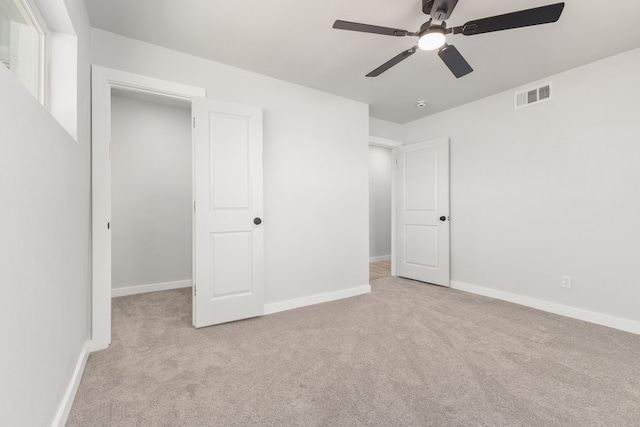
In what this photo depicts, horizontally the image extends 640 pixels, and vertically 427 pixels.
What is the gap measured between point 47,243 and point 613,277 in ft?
13.7

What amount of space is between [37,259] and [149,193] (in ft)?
9.96

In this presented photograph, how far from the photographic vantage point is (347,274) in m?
3.61

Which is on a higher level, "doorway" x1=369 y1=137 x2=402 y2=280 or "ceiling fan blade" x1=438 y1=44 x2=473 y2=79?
"ceiling fan blade" x1=438 y1=44 x2=473 y2=79

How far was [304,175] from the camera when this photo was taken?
10.8 feet

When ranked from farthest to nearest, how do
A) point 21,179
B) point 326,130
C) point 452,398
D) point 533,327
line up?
point 326,130 → point 533,327 → point 452,398 → point 21,179

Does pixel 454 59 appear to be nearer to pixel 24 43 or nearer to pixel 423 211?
pixel 24 43

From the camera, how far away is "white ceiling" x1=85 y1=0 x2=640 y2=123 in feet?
6.55

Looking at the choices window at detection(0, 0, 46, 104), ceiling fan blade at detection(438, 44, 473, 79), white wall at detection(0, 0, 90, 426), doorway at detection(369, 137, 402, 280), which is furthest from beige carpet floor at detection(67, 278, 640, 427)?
doorway at detection(369, 137, 402, 280)

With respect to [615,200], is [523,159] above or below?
above

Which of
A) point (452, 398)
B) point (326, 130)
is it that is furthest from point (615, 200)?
point (326, 130)

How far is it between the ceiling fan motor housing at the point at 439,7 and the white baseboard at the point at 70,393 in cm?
283

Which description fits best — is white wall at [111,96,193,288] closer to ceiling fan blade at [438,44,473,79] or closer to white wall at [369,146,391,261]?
ceiling fan blade at [438,44,473,79]

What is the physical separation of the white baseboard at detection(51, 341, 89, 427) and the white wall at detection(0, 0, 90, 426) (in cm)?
1

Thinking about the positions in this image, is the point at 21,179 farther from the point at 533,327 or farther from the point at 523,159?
the point at 523,159
